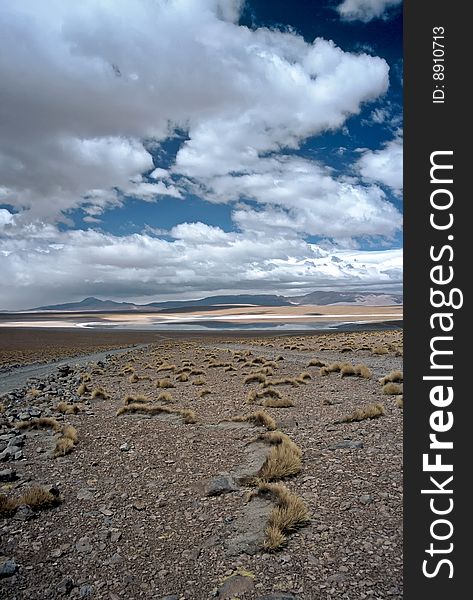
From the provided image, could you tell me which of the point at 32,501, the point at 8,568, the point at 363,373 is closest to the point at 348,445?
the point at 32,501

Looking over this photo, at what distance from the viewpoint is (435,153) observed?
4.00m

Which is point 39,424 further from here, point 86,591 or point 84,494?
point 86,591

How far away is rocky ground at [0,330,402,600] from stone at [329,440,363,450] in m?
0.04

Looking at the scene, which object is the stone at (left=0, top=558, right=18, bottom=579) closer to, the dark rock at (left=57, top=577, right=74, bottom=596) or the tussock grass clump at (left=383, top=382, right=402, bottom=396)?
the dark rock at (left=57, top=577, right=74, bottom=596)

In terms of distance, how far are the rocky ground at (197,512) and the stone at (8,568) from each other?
0.01 metres

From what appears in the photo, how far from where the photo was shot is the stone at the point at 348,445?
914 centimetres

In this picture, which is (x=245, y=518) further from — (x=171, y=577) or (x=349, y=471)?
(x=349, y=471)

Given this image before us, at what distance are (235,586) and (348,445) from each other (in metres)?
5.17

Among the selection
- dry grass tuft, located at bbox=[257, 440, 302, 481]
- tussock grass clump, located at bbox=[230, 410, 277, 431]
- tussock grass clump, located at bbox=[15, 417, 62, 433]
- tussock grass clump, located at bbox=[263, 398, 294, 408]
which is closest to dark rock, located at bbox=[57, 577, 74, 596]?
dry grass tuft, located at bbox=[257, 440, 302, 481]

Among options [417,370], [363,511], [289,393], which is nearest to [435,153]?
[417,370]

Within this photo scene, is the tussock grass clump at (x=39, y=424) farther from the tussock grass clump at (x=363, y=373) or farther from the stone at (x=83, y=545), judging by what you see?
the tussock grass clump at (x=363, y=373)

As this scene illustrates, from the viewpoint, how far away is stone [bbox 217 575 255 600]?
15.2ft

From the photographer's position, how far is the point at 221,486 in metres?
7.69

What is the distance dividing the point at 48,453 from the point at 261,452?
5.55 m
